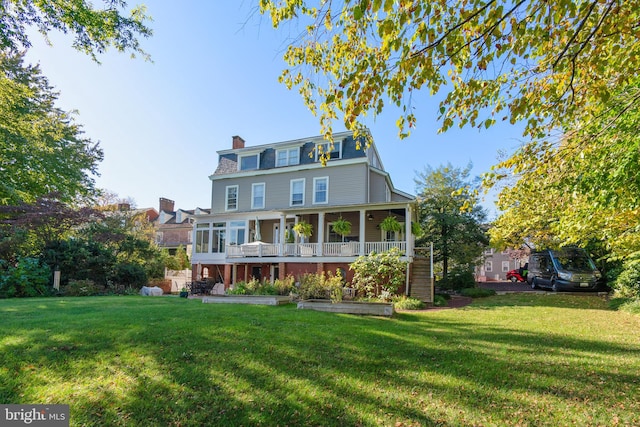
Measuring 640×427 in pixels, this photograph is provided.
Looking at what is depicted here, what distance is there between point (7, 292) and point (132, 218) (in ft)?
48.9

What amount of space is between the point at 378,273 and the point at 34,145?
15.3 meters

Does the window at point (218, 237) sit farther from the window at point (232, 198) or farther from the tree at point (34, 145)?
the tree at point (34, 145)

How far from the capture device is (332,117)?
4574 mm

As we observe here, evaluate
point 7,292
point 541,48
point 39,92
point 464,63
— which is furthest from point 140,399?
point 39,92

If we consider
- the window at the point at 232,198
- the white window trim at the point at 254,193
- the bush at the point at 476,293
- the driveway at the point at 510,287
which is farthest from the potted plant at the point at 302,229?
the driveway at the point at 510,287

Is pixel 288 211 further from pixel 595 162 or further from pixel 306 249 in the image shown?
pixel 595 162

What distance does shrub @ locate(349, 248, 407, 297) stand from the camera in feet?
42.9

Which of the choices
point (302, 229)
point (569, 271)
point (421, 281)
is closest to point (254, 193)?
point (302, 229)

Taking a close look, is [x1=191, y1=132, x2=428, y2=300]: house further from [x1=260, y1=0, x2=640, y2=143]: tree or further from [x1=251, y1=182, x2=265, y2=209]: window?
[x1=260, y1=0, x2=640, y2=143]: tree

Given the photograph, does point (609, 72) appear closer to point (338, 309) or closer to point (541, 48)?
point (541, 48)

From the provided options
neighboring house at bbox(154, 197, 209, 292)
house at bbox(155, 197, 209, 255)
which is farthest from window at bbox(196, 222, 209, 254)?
house at bbox(155, 197, 209, 255)

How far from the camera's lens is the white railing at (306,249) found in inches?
639

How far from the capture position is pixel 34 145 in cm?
1402

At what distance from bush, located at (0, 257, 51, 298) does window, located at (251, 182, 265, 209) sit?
1092cm
